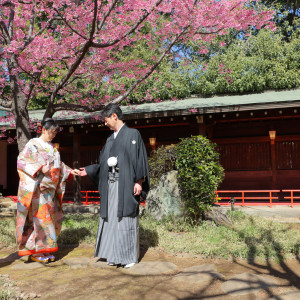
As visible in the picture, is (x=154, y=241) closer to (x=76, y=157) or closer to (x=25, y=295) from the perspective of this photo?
(x=25, y=295)

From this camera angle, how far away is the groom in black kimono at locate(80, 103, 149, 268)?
11.5 ft

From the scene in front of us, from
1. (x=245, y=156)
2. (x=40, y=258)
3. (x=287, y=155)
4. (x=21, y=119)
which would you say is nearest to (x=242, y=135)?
(x=245, y=156)

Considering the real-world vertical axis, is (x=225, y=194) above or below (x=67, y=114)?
below

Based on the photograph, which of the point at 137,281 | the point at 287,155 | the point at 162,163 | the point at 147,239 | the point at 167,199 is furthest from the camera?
the point at 287,155

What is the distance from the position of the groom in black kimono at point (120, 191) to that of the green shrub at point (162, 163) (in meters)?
2.71

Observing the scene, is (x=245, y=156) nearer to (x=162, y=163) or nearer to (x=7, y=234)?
(x=162, y=163)

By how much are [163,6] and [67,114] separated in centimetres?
617

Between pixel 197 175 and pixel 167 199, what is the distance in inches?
35.7

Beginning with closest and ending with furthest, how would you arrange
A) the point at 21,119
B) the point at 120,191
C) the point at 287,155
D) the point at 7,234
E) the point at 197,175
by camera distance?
the point at 120,191 → the point at 7,234 → the point at 197,175 → the point at 21,119 → the point at 287,155

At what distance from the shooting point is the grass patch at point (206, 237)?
13.2ft

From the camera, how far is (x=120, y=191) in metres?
3.54

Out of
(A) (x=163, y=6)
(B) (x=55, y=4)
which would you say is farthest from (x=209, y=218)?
(B) (x=55, y=4)

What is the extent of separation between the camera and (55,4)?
554 centimetres

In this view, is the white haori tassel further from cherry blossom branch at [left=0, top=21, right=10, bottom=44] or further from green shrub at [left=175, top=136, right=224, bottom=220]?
cherry blossom branch at [left=0, top=21, right=10, bottom=44]
